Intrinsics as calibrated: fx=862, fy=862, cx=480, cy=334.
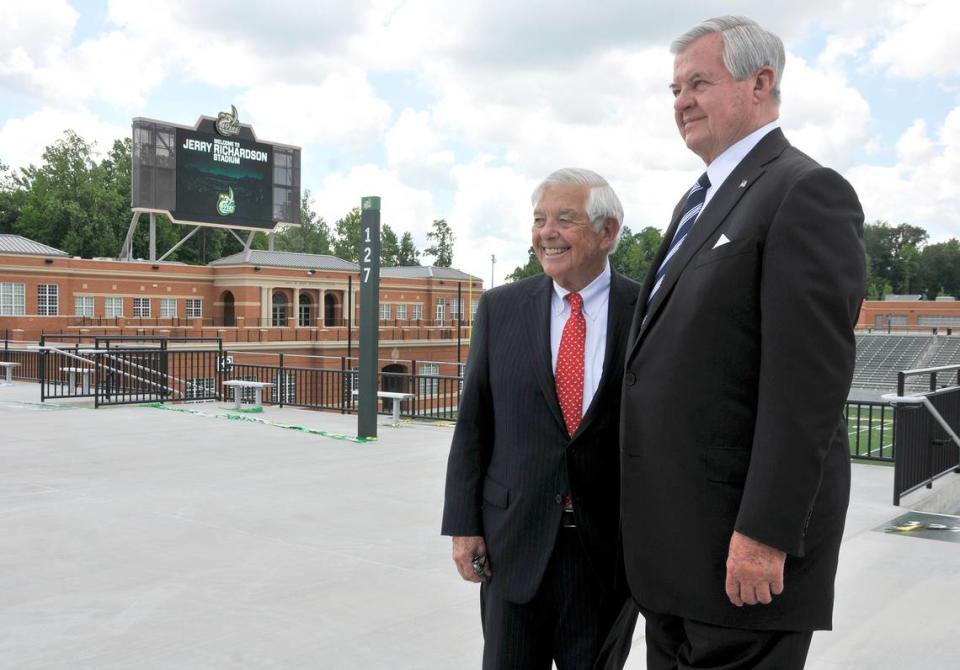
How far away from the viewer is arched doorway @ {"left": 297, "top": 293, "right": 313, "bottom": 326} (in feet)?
193

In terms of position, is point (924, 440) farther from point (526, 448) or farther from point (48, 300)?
point (48, 300)

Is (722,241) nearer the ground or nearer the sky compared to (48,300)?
nearer the sky

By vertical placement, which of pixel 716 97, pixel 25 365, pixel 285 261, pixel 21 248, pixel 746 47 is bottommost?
pixel 25 365

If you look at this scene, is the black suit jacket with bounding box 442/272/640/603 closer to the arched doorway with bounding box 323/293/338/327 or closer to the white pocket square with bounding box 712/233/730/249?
the white pocket square with bounding box 712/233/730/249

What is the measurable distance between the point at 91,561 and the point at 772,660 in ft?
15.9

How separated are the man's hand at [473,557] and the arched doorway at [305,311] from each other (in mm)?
56764

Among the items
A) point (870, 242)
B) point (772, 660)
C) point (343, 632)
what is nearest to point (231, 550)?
point (343, 632)

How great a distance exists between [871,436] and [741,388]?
13191 millimetres

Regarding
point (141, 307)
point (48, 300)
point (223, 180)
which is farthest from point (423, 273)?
point (48, 300)

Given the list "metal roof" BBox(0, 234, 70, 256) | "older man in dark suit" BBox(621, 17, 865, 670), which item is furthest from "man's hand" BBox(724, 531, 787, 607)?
"metal roof" BBox(0, 234, 70, 256)

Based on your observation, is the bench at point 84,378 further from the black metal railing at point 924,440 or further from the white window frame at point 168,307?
the white window frame at point 168,307

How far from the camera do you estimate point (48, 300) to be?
1715 inches

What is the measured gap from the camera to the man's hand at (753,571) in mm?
2004

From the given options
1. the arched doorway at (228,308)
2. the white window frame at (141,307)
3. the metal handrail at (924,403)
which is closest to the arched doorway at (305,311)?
the arched doorway at (228,308)
